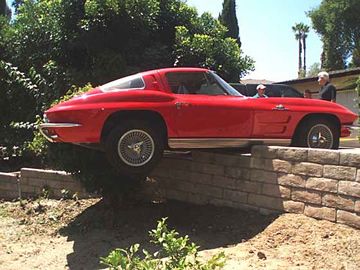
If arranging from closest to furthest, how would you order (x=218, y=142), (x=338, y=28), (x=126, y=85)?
(x=126, y=85) → (x=218, y=142) → (x=338, y=28)

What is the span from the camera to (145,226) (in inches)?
310

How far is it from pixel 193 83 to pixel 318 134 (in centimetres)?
205

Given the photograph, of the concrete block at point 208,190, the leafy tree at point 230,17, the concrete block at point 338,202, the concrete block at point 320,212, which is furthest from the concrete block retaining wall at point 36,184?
the leafy tree at point 230,17

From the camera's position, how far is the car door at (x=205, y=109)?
7020mm

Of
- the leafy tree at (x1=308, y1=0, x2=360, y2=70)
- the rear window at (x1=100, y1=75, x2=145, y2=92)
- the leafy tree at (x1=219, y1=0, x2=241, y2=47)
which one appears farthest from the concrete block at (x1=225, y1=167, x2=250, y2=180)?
the leafy tree at (x1=308, y1=0, x2=360, y2=70)

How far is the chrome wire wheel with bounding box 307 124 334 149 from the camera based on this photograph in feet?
25.6

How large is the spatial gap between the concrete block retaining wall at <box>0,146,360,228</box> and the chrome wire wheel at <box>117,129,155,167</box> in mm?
1438

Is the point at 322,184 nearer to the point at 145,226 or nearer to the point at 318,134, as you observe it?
the point at 318,134

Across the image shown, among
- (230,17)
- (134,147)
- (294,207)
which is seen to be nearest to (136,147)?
(134,147)

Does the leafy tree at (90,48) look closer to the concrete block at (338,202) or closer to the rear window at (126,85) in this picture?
the rear window at (126,85)

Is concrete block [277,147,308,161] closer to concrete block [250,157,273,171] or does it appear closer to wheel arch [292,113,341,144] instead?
concrete block [250,157,273,171]

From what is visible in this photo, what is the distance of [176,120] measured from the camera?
696 cm

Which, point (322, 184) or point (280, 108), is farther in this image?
point (280, 108)

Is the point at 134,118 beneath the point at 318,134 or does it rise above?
above
